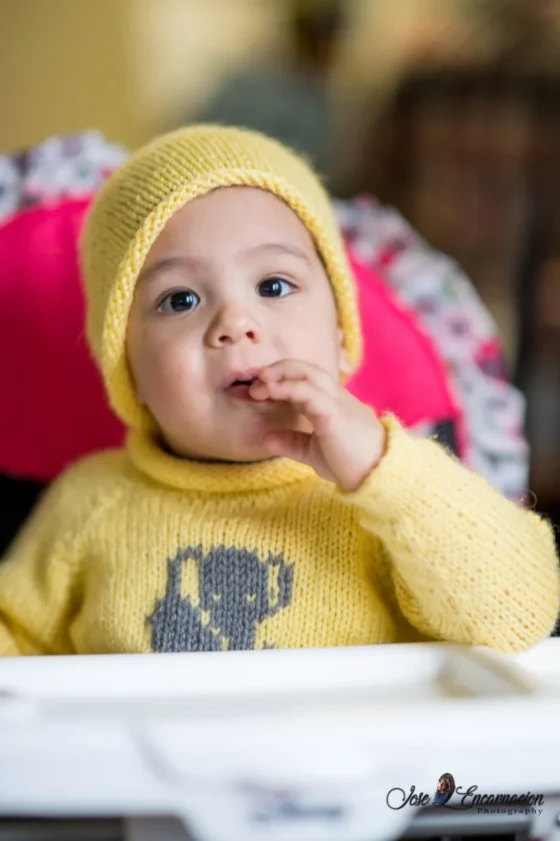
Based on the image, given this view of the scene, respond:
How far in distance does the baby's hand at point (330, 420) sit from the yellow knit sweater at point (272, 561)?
16 mm

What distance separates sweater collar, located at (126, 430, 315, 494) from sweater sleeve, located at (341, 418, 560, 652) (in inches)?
4.8

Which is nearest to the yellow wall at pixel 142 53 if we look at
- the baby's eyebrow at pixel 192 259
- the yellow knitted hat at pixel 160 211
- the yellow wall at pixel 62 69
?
the yellow wall at pixel 62 69

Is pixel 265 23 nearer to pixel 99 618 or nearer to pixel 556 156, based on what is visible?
pixel 556 156

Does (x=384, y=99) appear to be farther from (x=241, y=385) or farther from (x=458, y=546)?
(x=458, y=546)

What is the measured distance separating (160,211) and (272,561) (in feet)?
0.93

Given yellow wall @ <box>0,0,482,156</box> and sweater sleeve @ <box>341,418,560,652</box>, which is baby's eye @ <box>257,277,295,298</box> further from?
yellow wall @ <box>0,0,482,156</box>

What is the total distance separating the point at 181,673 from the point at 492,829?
20cm

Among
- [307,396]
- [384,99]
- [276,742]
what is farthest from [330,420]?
[384,99]

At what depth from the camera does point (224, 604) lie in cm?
73

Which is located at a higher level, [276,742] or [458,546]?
[458,546]

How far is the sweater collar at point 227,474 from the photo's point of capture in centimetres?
77

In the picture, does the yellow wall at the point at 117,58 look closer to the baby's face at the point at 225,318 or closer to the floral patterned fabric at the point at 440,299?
the floral patterned fabric at the point at 440,299

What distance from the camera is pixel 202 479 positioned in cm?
78

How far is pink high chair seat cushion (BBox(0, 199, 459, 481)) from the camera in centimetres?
102
